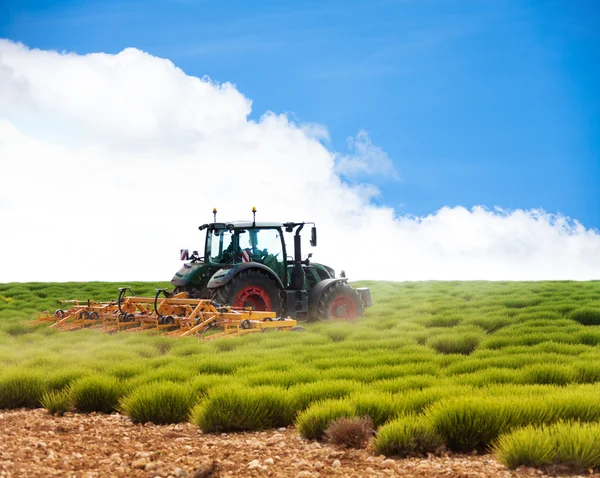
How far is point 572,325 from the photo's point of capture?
504 inches

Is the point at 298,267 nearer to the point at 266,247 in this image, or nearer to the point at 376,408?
the point at 266,247

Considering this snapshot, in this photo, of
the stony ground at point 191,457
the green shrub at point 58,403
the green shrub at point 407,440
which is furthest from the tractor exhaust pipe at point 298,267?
the green shrub at point 407,440

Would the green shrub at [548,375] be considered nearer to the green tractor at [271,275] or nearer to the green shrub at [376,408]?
the green shrub at [376,408]

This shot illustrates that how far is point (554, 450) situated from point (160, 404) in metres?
3.70

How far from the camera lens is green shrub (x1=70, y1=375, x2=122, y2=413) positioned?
7238mm

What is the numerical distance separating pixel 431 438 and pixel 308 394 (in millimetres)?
1669

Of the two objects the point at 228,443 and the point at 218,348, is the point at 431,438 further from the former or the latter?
the point at 218,348

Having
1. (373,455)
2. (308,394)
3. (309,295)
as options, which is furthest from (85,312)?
(373,455)

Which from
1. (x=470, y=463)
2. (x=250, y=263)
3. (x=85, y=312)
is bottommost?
(x=470, y=463)

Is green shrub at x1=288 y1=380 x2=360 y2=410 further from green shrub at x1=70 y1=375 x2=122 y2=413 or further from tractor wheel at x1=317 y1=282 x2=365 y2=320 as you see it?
tractor wheel at x1=317 y1=282 x2=365 y2=320

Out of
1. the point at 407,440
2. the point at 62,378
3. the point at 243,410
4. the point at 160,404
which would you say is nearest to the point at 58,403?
the point at 62,378

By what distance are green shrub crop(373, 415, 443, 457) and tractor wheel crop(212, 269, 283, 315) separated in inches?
314

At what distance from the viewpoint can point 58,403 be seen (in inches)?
279

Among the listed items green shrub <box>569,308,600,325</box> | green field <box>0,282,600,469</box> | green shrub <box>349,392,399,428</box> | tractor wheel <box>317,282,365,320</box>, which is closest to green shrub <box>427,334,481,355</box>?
green field <box>0,282,600,469</box>
